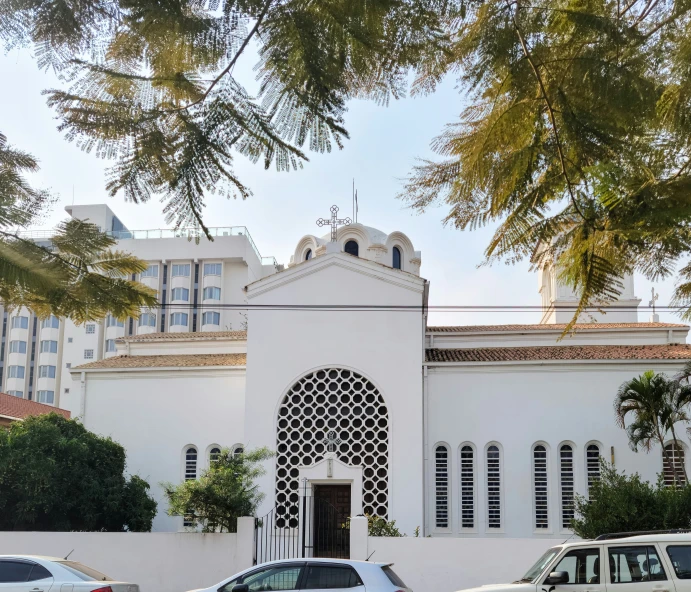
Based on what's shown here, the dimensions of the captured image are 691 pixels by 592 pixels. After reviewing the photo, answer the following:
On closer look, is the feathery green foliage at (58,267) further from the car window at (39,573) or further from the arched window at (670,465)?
the arched window at (670,465)

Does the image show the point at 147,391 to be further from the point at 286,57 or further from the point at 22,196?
the point at 286,57

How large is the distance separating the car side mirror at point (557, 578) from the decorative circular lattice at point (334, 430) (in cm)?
1438

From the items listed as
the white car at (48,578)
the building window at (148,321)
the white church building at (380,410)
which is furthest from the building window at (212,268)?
the white car at (48,578)

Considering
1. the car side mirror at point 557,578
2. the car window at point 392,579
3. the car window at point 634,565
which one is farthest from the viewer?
the car window at point 392,579

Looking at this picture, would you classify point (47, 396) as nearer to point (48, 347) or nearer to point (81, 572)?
point (48, 347)

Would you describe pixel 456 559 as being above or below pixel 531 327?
below

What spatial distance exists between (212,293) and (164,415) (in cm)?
4927

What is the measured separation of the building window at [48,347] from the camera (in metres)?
80.6

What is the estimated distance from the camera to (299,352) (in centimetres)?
2767

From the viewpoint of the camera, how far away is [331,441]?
1050 inches

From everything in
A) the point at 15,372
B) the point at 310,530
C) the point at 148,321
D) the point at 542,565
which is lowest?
the point at 310,530

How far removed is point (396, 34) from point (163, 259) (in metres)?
74.5

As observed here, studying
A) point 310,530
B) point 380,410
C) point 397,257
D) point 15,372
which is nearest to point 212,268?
point 15,372

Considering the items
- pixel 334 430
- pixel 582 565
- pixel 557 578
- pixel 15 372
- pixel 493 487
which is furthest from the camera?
pixel 15 372
